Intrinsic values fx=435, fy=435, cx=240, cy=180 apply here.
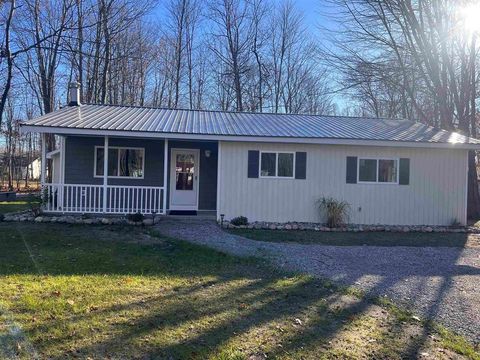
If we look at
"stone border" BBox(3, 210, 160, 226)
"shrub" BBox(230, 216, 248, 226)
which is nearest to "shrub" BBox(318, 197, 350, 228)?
"shrub" BBox(230, 216, 248, 226)

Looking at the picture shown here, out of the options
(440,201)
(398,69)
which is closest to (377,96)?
(398,69)

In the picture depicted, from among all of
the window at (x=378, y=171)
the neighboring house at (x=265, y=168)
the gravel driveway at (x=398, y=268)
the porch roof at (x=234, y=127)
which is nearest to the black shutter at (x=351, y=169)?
the neighboring house at (x=265, y=168)

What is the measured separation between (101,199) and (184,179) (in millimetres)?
2805

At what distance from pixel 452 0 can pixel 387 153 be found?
8.28 m

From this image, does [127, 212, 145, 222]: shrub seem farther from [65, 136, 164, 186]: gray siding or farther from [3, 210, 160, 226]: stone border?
[65, 136, 164, 186]: gray siding

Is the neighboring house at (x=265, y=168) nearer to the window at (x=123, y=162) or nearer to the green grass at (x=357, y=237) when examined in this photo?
the window at (x=123, y=162)

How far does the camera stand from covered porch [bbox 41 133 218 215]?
13.1 metres

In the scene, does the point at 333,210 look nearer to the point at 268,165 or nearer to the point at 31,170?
the point at 268,165

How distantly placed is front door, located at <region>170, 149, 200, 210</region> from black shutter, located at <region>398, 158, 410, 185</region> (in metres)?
6.60

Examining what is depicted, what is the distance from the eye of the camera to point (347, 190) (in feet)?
43.8

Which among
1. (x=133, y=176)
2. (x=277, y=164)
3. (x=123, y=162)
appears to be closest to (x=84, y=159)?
(x=123, y=162)

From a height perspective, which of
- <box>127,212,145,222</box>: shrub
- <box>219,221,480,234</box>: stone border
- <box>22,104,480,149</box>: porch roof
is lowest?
<box>219,221,480,234</box>: stone border

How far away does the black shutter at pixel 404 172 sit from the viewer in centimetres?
1352

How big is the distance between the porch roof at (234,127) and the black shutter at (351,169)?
2.17 feet
